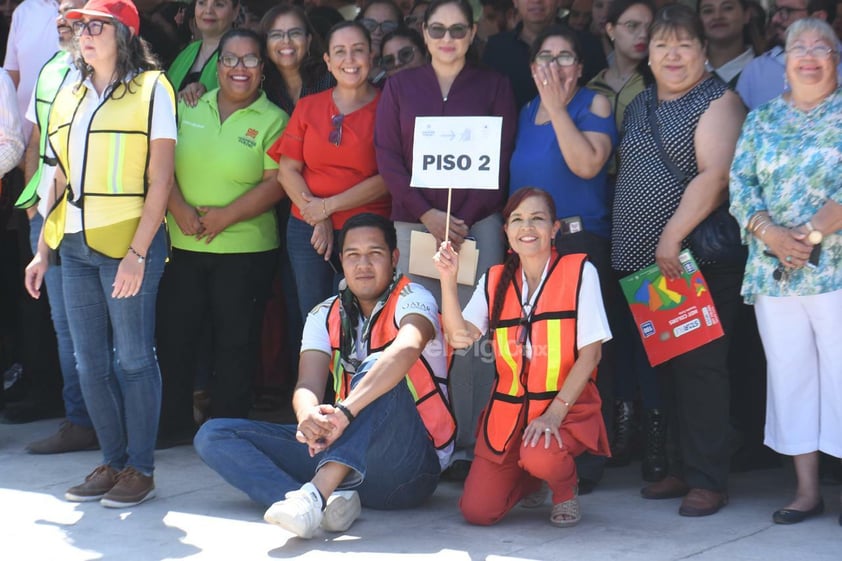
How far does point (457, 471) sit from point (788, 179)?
6.04 feet

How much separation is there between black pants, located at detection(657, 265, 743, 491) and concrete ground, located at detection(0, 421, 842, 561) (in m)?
0.17

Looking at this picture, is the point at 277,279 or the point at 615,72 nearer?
the point at 615,72

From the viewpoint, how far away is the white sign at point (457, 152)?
17.5 ft

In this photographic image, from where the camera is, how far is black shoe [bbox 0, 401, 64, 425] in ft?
22.3

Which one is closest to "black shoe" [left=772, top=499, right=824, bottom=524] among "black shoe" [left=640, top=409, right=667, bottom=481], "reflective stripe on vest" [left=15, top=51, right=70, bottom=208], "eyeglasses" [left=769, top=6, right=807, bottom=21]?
"black shoe" [left=640, top=409, right=667, bottom=481]

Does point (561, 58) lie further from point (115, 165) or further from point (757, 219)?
point (115, 165)

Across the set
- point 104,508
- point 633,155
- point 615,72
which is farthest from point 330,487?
point 615,72

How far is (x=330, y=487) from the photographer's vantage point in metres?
4.79

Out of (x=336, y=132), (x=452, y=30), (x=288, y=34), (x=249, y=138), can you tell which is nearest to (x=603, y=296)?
(x=452, y=30)

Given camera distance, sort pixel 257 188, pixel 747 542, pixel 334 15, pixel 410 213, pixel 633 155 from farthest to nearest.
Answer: pixel 334 15, pixel 257 188, pixel 410 213, pixel 633 155, pixel 747 542

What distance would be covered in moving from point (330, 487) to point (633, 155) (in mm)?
1793

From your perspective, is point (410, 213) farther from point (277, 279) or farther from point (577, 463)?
point (277, 279)

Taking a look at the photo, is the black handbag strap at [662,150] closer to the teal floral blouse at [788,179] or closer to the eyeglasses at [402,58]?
the teal floral blouse at [788,179]

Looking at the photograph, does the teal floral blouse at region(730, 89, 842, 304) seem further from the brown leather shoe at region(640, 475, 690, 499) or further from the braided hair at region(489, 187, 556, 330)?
the brown leather shoe at region(640, 475, 690, 499)
